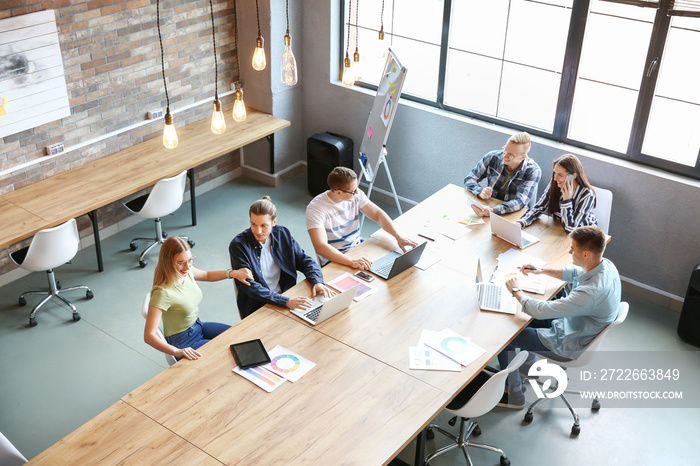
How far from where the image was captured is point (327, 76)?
23.5ft

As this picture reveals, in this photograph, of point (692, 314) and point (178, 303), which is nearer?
point (178, 303)

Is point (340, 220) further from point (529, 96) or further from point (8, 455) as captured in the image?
point (8, 455)

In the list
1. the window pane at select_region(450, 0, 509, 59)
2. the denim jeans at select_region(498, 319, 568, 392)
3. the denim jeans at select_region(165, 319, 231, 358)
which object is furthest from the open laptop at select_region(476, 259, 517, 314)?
the window pane at select_region(450, 0, 509, 59)

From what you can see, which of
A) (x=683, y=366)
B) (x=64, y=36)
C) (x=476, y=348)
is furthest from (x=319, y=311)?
(x=64, y=36)

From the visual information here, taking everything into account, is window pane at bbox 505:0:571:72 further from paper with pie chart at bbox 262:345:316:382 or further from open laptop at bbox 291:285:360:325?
paper with pie chart at bbox 262:345:316:382

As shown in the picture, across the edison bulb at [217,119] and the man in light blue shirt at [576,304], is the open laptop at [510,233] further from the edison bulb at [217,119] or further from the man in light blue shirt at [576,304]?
the edison bulb at [217,119]

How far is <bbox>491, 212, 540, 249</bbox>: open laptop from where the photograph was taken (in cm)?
486

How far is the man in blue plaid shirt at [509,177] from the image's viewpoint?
5410 millimetres

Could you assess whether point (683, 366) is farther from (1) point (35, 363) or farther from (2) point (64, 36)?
(2) point (64, 36)

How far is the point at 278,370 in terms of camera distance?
3725 millimetres

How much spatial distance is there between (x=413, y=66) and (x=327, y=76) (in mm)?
931

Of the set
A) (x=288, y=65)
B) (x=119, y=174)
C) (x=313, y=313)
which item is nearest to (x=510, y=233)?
(x=313, y=313)

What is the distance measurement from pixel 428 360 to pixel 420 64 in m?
3.76

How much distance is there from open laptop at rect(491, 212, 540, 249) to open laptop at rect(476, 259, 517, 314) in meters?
0.55
